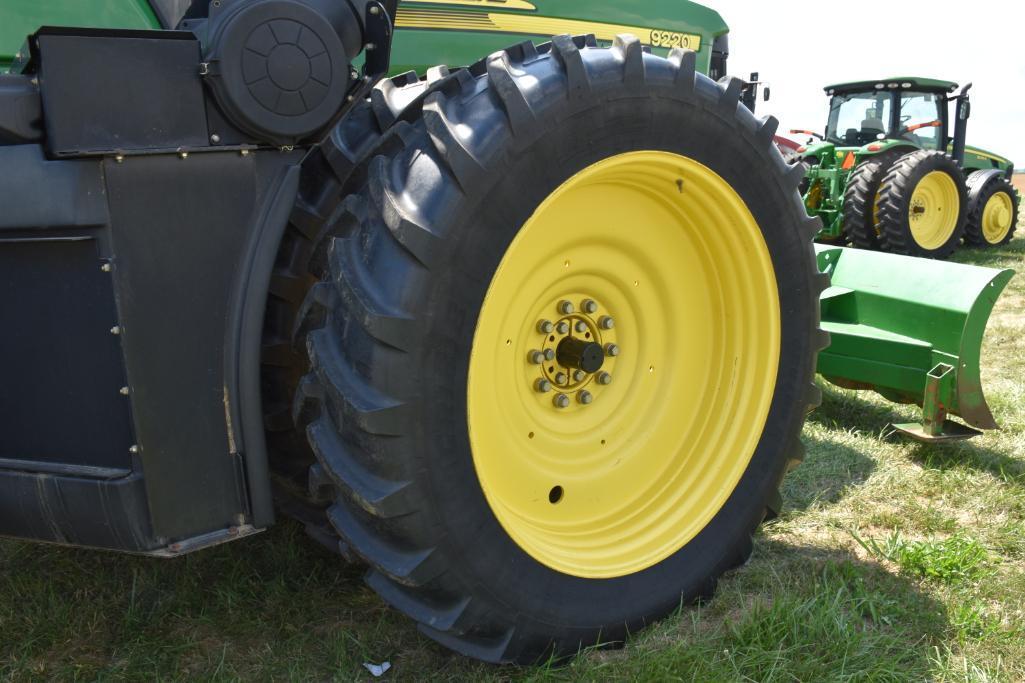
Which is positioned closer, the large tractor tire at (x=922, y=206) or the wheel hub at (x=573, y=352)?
the wheel hub at (x=573, y=352)

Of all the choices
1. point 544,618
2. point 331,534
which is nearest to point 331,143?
point 331,534

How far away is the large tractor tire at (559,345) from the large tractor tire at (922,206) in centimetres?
695

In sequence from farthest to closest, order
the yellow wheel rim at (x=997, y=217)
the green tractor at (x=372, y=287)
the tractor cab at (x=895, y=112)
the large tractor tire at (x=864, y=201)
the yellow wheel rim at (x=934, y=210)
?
the yellow wheel rim at (x=997, y=217), the tractor cab at (x=895, y=112), the yellow wheel rim at (x=934, y=210), the large tractor tire at (x=864, y=201), the green tractor at (x=372, y=287)

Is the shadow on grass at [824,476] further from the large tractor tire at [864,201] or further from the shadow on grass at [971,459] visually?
the large tractor tire at [864,201]

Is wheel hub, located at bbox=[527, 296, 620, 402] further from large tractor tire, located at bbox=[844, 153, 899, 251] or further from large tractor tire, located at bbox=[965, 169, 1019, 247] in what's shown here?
large tractor tire, located at bbox=[965, 169, 1019, 247]

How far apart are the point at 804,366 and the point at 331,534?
128cm

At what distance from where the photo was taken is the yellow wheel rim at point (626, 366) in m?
2.06

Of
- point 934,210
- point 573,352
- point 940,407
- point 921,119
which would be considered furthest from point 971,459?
point 921,119

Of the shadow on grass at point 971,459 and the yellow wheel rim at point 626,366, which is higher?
the yellow wheel rim at point 626,366

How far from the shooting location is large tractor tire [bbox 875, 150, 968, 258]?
8.73m

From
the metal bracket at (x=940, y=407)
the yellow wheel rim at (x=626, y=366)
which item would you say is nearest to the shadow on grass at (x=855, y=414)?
the metal bracket at (x=940, y=407)

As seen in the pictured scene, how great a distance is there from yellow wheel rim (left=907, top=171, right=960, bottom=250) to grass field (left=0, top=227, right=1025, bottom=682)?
705 cm

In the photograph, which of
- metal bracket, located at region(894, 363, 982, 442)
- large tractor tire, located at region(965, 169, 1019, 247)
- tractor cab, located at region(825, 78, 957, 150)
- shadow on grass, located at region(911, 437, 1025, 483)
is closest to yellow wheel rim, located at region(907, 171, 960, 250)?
large tractor tire, located at region(965, 169, 1019, 247)

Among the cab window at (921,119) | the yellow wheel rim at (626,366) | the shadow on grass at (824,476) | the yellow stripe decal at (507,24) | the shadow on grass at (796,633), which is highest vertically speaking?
the yellow stripe decal at (507,24)
